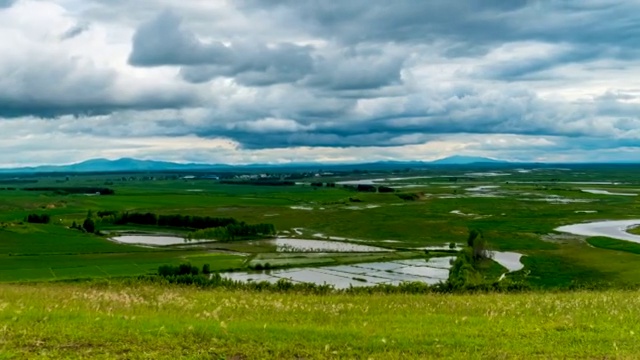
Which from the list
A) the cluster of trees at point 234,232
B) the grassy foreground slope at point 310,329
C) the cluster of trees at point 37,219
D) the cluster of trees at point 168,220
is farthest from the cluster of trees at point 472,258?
the cluster of trees at point 37,219

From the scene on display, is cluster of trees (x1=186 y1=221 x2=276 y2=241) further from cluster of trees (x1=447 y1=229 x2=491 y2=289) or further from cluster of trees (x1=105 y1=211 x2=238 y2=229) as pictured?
cluster of trees (x1=447 y1=229 x2=491 y2=289)

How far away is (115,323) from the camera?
12.6 m

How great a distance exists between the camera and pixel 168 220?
118812mm

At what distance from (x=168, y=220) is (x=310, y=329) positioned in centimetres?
11067

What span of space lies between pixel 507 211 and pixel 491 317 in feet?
398

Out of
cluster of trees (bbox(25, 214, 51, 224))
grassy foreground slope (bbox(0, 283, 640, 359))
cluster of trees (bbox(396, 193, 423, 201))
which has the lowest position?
cluster of trees (bbox(25, 214, 51, 224))

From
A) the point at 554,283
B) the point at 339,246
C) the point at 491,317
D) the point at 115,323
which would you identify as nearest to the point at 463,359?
the point at 491,317

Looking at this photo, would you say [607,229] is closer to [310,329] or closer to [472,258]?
[472,258]

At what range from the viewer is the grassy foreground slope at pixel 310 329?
10742 millimetres

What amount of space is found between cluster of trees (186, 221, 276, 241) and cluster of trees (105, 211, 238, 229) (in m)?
5.77

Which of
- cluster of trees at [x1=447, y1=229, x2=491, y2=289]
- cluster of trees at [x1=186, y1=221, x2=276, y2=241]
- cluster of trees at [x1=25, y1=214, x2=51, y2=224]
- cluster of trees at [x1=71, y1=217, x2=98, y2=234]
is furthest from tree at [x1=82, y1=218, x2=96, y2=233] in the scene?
cluster of trees at [x1=447, y1=229, x2=491, y2=289]

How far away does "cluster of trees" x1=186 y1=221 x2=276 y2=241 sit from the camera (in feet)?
325

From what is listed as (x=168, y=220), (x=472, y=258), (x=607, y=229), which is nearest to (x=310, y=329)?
(x=472, y=258)

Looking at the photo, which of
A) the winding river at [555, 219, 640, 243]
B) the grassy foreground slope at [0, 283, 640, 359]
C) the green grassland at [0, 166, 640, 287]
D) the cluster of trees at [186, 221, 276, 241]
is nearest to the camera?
the grassy foreground slope at [0, 283, 640, 359]
